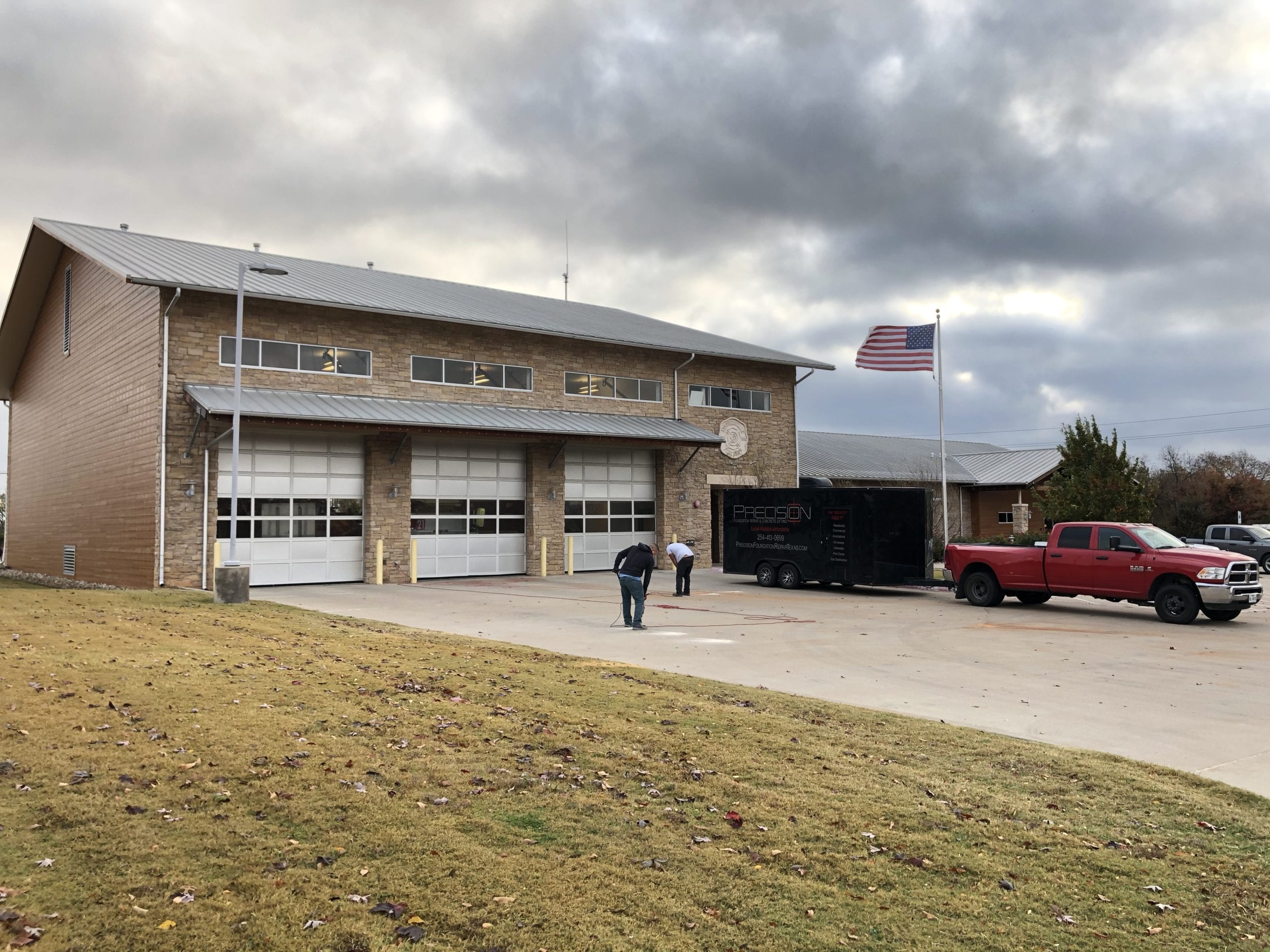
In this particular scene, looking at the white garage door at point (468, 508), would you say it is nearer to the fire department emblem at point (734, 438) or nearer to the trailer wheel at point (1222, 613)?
the fire department emblem at point (734, 438)

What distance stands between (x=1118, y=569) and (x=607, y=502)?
55.9 ft

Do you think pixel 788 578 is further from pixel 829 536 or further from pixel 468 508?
pixel 468 508

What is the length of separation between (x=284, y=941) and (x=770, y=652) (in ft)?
33.9

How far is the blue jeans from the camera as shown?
16.5 m

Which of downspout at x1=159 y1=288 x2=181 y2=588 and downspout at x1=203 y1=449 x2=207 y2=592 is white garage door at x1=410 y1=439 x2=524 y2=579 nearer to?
downspout at x1=203 y1=449 x2=207 y2=592

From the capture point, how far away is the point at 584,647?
1398cm

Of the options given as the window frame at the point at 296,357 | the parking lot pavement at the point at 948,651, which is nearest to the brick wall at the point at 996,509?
the parking lot pavement at the point at 948,651

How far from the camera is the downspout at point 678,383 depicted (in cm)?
3456

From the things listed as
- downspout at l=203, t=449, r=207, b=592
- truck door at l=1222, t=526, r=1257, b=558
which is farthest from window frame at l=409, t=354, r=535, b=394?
truck door at l=1222, t=526, r=1257, b=558

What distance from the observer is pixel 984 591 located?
846 inches

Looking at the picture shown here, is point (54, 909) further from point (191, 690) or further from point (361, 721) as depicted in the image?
point (191, 690)

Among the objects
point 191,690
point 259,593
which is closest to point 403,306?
point 259,593

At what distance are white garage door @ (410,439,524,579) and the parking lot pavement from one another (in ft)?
11.7

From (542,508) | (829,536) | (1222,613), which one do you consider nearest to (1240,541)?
(829,536)
